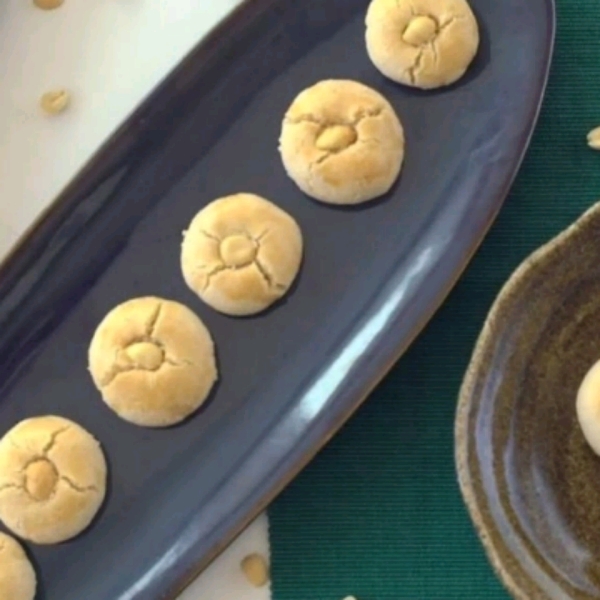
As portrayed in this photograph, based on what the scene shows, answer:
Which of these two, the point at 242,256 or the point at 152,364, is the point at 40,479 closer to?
the point at 152,364

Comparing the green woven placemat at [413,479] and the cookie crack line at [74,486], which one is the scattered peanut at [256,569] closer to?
the green woven placemat at [413,479]

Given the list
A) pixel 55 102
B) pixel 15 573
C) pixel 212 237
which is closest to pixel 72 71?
pixel 55 102

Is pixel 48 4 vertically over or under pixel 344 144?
over

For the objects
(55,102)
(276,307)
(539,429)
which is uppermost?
(55,102)

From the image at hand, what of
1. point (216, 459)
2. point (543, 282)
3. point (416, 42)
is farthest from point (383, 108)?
point (216, 459)

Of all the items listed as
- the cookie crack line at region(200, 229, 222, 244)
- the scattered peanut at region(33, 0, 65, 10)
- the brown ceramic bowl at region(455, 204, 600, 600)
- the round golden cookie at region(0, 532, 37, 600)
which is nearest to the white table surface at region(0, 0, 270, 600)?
the scattered peanut at region(33, 0, 65, 10)

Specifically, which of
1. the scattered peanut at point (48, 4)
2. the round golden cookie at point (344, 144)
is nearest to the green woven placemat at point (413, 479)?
the round golden cookie at point (344, 144)
